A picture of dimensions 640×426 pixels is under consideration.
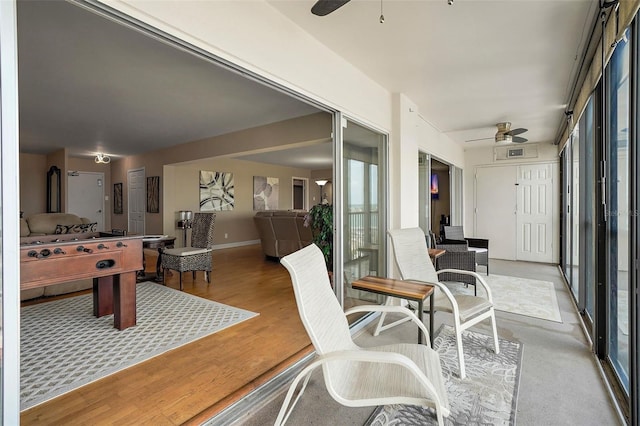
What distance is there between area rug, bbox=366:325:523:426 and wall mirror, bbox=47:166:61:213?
8.69 metres

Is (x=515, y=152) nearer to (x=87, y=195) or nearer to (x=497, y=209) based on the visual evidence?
(x=497, y=209)

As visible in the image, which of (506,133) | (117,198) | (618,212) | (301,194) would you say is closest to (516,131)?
(506,133)

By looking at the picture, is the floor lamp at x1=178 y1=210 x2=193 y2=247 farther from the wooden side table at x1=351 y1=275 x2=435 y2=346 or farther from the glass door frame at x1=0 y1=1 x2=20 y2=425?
the glass door frame at x1=0 y1=1 x2=20 y2=425

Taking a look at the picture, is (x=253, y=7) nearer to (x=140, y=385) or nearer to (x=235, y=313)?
(x=140, y=385)

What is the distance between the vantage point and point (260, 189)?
9.08m

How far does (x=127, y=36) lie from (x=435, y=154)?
452 cm

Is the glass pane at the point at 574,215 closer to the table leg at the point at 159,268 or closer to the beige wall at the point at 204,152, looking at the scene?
the beige wall at the point at 204,152

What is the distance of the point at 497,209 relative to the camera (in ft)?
22.4

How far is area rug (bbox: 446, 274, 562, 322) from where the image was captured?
11.5 ft

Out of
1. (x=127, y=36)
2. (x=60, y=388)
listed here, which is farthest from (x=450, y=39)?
(x=60, y=388)

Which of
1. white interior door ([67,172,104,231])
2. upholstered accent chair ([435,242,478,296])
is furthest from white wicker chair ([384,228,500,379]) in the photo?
white interior door ([67,172,104,231])

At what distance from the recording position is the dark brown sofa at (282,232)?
224 inches

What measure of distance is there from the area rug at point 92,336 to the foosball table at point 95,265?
0.18 metres

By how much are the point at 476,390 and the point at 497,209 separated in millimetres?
5764
